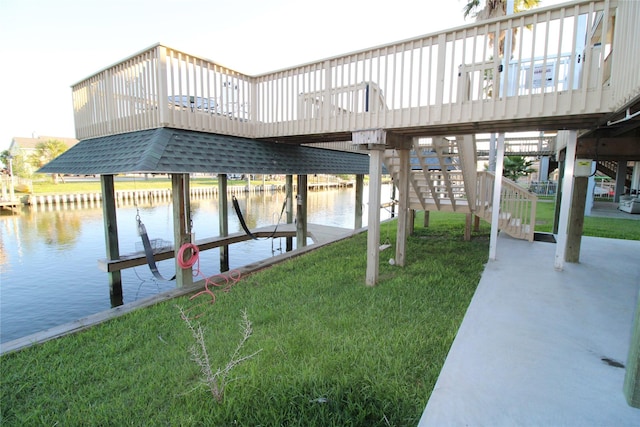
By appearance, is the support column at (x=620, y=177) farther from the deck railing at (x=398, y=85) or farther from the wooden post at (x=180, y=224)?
the wooden post at (x=180, y=224)

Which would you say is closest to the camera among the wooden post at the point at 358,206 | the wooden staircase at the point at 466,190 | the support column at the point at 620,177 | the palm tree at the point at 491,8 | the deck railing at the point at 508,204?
the wooden staircase at the point at 466,190

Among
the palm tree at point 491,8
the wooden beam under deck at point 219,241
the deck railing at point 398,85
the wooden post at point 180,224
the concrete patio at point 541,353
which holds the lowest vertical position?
the wooden beam under deck at point 219,241

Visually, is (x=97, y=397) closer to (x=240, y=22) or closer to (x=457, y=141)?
(x=457, y=141)

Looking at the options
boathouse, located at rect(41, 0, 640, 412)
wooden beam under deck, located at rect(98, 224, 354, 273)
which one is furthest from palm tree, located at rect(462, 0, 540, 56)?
wooden beam under deck, located at rect(98, 224, 354, 273)

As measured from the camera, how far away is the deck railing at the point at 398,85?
351 cm

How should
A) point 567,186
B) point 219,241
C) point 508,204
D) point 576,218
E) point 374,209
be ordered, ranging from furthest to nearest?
1. point 219,241
2. point 508,204
3. point 576,218
4. point 567,186
5. point 374,209

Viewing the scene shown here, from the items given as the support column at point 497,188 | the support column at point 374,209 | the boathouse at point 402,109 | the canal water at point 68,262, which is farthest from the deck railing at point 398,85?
the canal water at point 68,262

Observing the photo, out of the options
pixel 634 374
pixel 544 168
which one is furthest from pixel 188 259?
pixel 544 168

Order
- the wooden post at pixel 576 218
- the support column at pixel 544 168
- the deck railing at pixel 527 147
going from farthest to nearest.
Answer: the support column at pixel 544 168
the deck railing at pixel 527 147
the wooden post at pixel 576 218

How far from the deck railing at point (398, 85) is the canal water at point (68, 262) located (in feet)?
11.5

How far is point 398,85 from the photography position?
4.58 metres

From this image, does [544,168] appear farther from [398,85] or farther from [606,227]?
[398,85]

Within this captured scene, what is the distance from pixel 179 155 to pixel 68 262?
7805 millimetres

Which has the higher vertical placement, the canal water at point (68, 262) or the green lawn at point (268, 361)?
the green lawn at point (268, 361)
